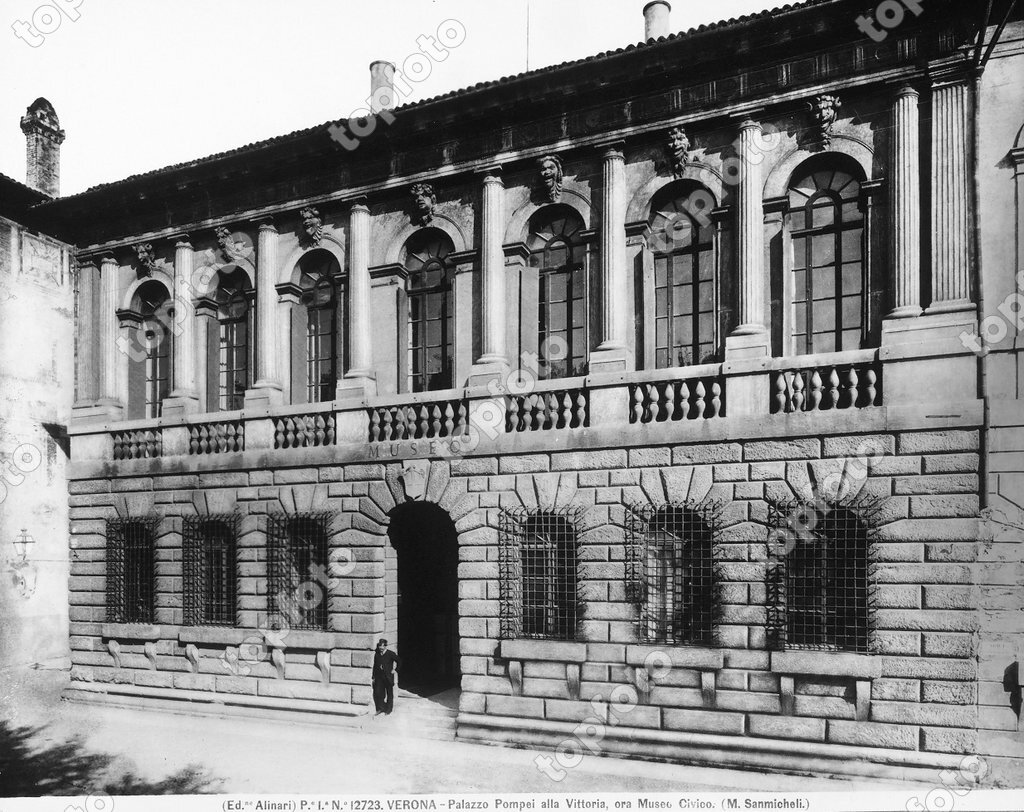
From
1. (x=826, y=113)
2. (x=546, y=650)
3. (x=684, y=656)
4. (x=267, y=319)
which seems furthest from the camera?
(x=267, y=319)

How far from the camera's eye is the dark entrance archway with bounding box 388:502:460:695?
1486 cm

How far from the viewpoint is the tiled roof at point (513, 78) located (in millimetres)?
11305

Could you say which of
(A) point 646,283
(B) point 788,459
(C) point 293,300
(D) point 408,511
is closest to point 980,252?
(B) point 788,459

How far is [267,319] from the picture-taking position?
15.4m

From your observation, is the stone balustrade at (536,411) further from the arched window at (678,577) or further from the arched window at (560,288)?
the arched window at (678,577)

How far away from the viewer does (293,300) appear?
50.8ft

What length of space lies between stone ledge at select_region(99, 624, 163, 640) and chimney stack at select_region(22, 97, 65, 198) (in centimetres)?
929

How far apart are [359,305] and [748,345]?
22.3ft

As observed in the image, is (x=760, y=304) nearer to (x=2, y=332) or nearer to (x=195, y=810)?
(x=195, y=810)

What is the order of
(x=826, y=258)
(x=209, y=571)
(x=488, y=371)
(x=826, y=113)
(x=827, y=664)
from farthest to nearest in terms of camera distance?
(x=209, y=571) → (x=488, y=371) → (x=826, y=258) → (x=826, y=113) → (x=827, y=664)

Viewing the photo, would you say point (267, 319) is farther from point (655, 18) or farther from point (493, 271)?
point (655, 18)

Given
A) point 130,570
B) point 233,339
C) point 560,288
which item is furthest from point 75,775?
point 560,288

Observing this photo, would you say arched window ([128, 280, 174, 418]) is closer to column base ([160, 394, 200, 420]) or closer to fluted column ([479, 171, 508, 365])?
column base ([160, 394, 200, 420])

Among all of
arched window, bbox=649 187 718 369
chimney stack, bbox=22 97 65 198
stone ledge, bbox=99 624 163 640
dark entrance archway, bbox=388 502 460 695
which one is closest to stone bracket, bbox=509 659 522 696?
dark entrance archway, bbox=388 502 460 695
